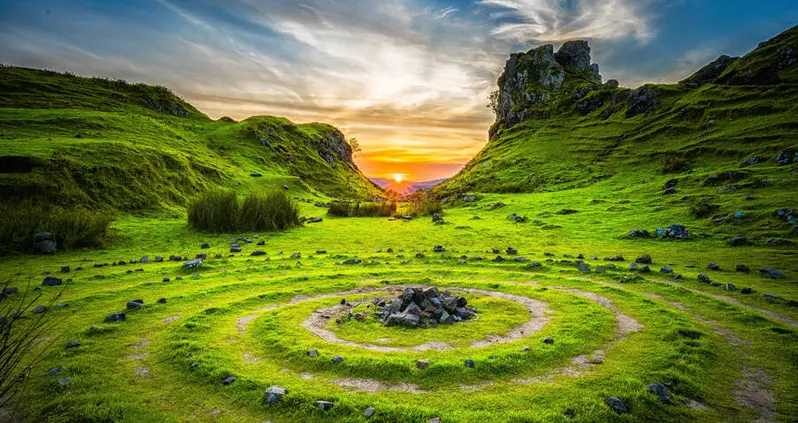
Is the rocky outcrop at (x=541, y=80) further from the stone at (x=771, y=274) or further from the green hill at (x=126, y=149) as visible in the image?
the stone at (x=771, y=274)

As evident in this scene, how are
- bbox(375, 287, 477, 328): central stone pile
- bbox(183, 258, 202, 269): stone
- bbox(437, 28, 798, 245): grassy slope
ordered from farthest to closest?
bbox(437, 28, 798, 245): grassy slope, bbox(183, 258, 202, 269): stone, bbox(375, 287, 477, 328): central stone pile

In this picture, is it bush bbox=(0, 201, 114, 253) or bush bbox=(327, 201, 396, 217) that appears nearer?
bush bbox=(0, 201, 114, 253)

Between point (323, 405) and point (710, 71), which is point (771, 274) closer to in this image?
point (323, 405)

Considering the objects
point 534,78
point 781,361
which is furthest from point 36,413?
point 534,78

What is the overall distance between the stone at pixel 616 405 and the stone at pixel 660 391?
0.92 m

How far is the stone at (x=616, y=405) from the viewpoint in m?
6.37

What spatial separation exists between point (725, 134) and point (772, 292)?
51.6m

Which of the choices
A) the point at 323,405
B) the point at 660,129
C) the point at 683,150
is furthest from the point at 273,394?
the point at 660,129

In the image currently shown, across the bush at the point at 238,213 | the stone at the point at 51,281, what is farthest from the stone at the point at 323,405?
the bush at the point at 238,213

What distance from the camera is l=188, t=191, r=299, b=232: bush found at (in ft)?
97.2

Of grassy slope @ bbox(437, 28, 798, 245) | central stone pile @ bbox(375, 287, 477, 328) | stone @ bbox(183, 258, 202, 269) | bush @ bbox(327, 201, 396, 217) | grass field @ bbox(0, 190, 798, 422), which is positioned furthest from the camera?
bush @ bbox(327, 201, 396, 217)

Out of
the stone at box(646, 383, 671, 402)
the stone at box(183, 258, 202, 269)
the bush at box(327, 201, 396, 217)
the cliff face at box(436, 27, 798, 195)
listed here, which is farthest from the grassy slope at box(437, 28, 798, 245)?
the stone at box(183, 258, 202, 269)

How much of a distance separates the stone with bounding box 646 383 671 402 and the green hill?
38313 millimetres

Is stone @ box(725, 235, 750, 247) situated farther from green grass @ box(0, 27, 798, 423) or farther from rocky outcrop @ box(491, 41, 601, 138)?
rocky outcrop @ box(491, 41, 601, 138)
